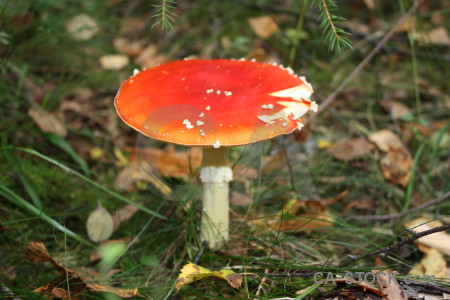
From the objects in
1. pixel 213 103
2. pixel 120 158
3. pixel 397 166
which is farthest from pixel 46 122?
pixel 397 166

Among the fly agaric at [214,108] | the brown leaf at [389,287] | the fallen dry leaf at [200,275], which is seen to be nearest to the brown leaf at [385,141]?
the fly agaric at [214,108]

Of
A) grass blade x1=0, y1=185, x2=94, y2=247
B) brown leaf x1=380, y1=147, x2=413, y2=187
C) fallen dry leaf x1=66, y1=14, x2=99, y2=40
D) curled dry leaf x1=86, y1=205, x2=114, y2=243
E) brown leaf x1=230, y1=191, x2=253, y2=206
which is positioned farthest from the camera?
fallen dry leaf x1=66, y1=14, x2=99, y2=40

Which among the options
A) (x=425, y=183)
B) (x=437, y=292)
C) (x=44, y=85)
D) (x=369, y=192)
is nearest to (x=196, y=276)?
(x=437, y=292)

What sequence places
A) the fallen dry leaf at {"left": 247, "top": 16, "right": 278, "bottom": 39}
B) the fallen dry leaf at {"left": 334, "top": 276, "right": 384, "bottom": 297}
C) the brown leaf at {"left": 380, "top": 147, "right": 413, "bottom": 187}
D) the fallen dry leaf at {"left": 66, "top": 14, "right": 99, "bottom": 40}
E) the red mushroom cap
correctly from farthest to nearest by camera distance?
the fallen dry leaf at {"left": 66, "top": 14, "right": 99, "bottom": 40} < the fallen dry leaf at {"left": 247, "top": 16, "right": 278, "bottom": 39} < the brown leaf at {"left": 380, "top": 147, "right": 413, "bottom": 187} < the red mushroom cap < the fallen dry leaf at {"left": 334, "top": 276, "right": 384, "bottom": 297}

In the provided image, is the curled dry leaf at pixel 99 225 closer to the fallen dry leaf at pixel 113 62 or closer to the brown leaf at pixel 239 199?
the brown leaf at pixel 239 199

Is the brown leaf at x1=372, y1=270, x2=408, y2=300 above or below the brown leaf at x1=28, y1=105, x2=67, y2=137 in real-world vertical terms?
below

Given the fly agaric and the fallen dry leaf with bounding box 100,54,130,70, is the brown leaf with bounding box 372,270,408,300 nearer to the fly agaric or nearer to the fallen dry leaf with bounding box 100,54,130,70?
the fly agaric

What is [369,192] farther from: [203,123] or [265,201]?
[203,123]

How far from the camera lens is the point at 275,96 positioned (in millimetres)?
2041

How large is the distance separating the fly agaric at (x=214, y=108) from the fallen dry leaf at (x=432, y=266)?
106 centimetres

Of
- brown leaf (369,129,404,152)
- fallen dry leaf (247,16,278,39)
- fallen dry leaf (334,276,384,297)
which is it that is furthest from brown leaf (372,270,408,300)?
fallen dry leaf (247,16,278,39)

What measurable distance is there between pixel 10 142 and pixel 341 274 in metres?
2.50

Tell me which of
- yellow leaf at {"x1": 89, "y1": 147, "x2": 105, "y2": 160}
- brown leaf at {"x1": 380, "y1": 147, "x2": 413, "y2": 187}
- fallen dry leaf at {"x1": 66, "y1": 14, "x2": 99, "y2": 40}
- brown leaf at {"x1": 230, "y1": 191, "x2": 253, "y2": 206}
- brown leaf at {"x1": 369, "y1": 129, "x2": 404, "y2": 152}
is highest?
fallen dry leaf at {"x1": 66, "y1": 14, "x2": 99, "y2": 40}

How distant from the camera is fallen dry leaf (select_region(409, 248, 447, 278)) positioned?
7.29 ft
